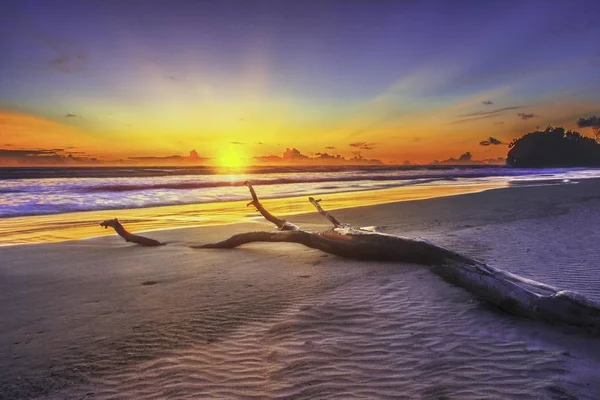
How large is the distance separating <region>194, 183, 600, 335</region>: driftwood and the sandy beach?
0.15m

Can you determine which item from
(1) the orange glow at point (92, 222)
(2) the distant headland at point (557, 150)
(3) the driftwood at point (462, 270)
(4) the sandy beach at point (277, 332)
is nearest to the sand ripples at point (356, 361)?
(4) the sandy beach at point (277, 332)

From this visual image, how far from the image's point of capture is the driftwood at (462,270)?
4.12 m

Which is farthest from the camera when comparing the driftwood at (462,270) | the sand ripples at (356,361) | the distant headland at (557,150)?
the distant headland at (557,150)

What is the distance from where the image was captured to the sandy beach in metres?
3.21

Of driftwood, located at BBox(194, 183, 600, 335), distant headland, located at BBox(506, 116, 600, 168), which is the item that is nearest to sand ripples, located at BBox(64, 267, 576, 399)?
driftwood, located at BBox(194, 183, 600, 335)

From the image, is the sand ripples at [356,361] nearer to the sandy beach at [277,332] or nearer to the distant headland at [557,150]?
the sandy beach at [277,332]

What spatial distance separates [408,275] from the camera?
6.13 metres

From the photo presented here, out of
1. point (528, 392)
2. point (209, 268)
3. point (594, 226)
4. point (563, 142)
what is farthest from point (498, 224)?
→ point (563, 142)

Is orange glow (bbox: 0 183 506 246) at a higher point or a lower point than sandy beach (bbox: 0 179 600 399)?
higher

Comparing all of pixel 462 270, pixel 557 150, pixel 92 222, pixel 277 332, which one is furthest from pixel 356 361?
pixel 557 150

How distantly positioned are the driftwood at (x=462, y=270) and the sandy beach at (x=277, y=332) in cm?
15

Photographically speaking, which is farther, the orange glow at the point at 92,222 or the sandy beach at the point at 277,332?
the orange glow at the point at 92,222

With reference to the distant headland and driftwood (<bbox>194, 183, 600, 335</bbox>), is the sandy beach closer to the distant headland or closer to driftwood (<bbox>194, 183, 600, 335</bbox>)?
driftwood (<bbox>194, 183, 600, 335</bbox>)

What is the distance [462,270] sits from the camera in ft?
17.9
